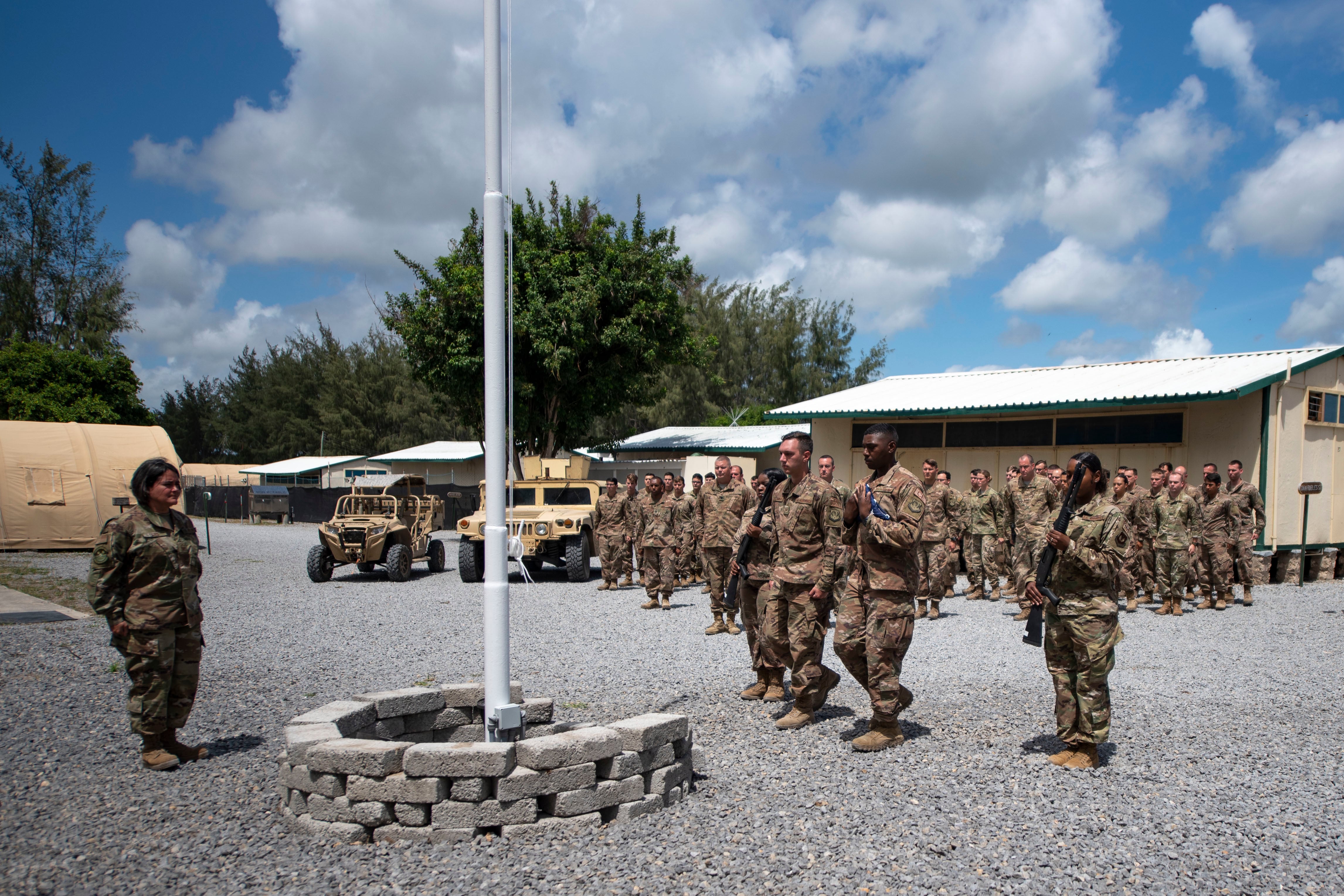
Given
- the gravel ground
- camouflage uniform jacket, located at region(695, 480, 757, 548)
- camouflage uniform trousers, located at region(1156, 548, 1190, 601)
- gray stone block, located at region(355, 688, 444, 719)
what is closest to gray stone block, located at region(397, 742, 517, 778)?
the gravel ground

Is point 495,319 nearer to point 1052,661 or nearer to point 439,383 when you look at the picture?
point 1052,661

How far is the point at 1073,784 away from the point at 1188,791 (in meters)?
0.52

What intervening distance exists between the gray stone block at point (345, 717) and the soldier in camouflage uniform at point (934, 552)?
6758 millimetres

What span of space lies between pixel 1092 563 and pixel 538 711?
116 inches

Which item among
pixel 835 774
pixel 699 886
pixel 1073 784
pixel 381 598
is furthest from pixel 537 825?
pixel 381 598

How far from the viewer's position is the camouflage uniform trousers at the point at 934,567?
393 inches

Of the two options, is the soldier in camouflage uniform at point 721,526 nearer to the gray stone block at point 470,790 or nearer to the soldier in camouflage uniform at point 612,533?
the soldier in camouflage uniform at point 612,533

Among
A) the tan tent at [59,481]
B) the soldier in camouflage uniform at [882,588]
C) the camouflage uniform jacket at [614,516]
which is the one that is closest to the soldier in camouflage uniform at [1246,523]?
the camouflage uniform jacket at [614,516]

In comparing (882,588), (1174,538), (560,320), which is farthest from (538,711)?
(560,320)

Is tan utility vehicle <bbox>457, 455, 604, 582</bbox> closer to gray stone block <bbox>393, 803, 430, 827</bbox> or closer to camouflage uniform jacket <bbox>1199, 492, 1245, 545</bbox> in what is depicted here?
camouflage uniform jacket <bbox>1199, 492, 1245, 545</bbox>

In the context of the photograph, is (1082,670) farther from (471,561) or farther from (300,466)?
(300,466)

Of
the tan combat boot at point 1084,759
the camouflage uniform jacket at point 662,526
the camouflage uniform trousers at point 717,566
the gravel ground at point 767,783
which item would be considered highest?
the camouflage uniform jacket at point 662,526

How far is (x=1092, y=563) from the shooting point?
4273mm

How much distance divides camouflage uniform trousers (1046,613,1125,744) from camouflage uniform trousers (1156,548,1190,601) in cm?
671
